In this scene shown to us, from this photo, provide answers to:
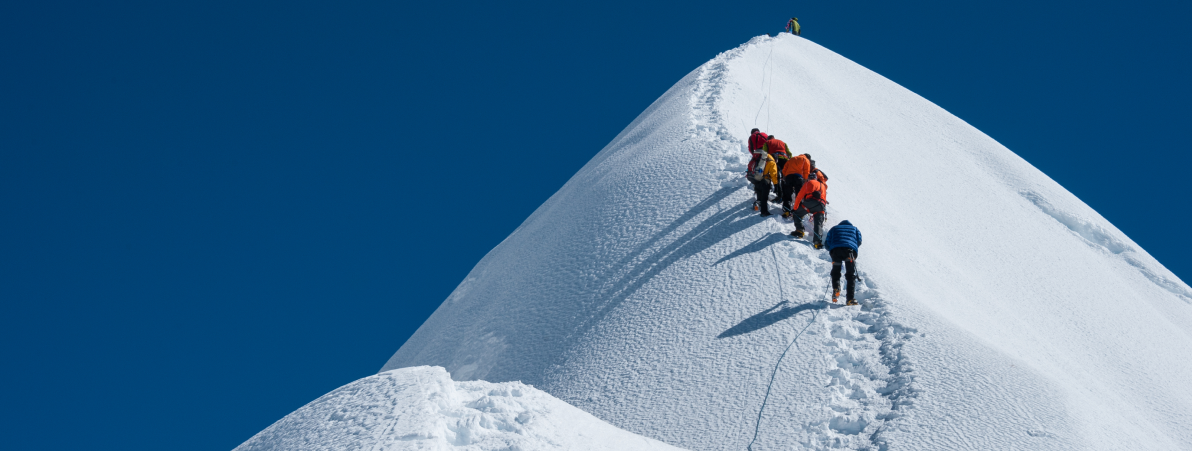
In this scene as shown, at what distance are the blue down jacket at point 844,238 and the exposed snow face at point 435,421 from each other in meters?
3.80

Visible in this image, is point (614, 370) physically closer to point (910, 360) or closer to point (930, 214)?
point (910, 360)

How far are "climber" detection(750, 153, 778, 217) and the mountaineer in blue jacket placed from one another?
7.55 feet

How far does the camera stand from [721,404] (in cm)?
885

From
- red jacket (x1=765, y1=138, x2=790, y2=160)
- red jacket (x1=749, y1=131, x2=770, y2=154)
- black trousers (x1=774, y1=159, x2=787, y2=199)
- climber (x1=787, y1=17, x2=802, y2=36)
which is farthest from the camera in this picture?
climber (x1=787, y1=17, x2=802, y2=36)

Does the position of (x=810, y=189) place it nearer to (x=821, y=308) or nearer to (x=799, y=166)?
(x=799, y=166)

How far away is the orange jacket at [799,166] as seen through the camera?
1185 cm

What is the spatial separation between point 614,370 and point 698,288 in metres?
1.93

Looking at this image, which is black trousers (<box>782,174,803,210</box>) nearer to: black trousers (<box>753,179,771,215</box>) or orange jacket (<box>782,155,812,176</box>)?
orange jacket (<box>782,155,812,176</box>)

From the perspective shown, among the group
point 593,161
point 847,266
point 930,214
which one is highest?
point 593,161

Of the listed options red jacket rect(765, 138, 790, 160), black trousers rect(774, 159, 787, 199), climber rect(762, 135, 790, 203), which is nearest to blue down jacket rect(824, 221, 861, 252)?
black trousers rect(774, 159, 787, 199)

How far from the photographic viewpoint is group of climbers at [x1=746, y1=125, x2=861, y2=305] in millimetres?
9953

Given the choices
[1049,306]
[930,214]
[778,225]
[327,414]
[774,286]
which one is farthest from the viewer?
[930,214]

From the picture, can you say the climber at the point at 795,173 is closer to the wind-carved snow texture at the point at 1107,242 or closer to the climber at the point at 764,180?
the climber at the point at 764,180

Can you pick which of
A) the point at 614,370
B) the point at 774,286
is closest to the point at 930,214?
the point at 774,286
